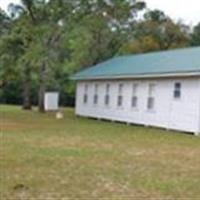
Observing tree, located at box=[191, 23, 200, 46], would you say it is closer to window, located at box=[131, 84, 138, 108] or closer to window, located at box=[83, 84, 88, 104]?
window, located at box=[83, 84, 88, 104]

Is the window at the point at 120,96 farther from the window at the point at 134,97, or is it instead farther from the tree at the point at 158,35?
the tree at the point at 158,35

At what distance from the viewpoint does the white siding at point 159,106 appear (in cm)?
2706

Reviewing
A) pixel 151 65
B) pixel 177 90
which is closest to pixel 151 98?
pixel 151 65

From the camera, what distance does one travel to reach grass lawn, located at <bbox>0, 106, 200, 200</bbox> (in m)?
10.6

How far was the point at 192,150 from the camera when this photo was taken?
19.0m

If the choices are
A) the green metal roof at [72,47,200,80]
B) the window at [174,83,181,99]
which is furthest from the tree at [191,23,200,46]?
the window at [174,83,181,99]

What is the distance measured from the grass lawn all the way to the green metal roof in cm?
688

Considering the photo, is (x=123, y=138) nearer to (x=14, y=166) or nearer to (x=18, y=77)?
(x=14, y=166)

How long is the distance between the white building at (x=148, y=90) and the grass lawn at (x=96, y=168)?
541 cm

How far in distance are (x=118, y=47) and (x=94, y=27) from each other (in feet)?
24.5

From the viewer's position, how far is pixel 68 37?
44375 mm

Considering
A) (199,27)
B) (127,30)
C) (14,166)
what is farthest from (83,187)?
(199,27)

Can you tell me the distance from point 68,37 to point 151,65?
13496 millimetres

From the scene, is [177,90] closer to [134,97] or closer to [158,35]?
[134,97]
